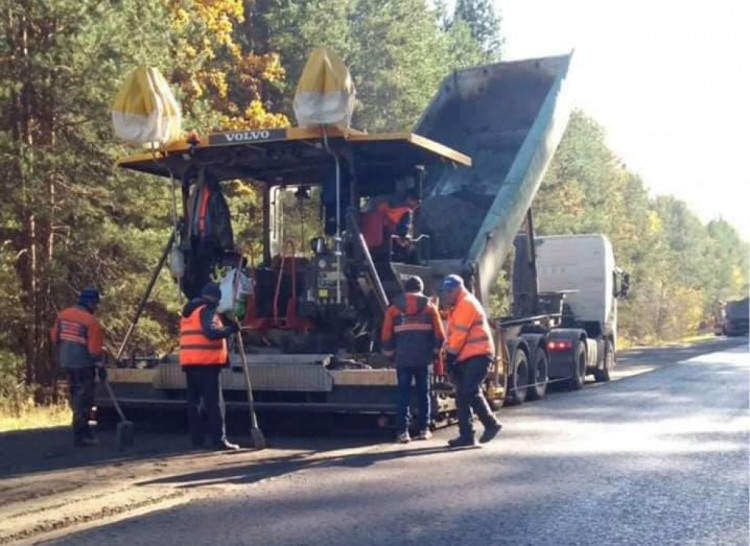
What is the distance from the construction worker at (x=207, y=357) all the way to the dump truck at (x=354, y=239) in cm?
76

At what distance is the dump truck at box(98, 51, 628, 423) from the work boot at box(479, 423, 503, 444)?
2.20 ft

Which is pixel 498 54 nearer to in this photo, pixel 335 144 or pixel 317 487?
pixel 335 144

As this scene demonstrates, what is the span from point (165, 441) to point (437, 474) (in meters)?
3.35

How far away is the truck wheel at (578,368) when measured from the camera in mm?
16672

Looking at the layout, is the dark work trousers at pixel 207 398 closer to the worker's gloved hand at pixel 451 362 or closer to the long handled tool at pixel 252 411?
the long handled tool at pixel 252 411

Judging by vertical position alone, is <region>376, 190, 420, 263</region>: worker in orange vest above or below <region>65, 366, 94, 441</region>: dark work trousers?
above

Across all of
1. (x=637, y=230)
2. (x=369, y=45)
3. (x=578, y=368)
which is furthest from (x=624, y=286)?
(x=637, y=230)

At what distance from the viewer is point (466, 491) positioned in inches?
290

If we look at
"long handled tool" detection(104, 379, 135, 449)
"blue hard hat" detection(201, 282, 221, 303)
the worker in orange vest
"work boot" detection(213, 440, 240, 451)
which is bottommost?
"work boot" detection(213, 440, 240, 451)

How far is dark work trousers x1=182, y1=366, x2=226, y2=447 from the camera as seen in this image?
9.44m

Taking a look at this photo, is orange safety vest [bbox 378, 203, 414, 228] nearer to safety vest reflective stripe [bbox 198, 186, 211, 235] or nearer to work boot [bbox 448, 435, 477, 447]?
safety vest reflective stripe [bbox 198, 186, 211, 235]

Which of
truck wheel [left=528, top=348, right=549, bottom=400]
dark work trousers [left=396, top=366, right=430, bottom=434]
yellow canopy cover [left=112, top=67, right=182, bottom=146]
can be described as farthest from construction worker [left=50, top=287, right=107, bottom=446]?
truck wheel [left=528, top=348, right=549, bottom=400]

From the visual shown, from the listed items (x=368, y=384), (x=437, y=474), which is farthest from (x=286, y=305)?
(x=437, y=474)

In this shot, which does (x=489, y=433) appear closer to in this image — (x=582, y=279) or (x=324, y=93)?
(x=324, y=93)
